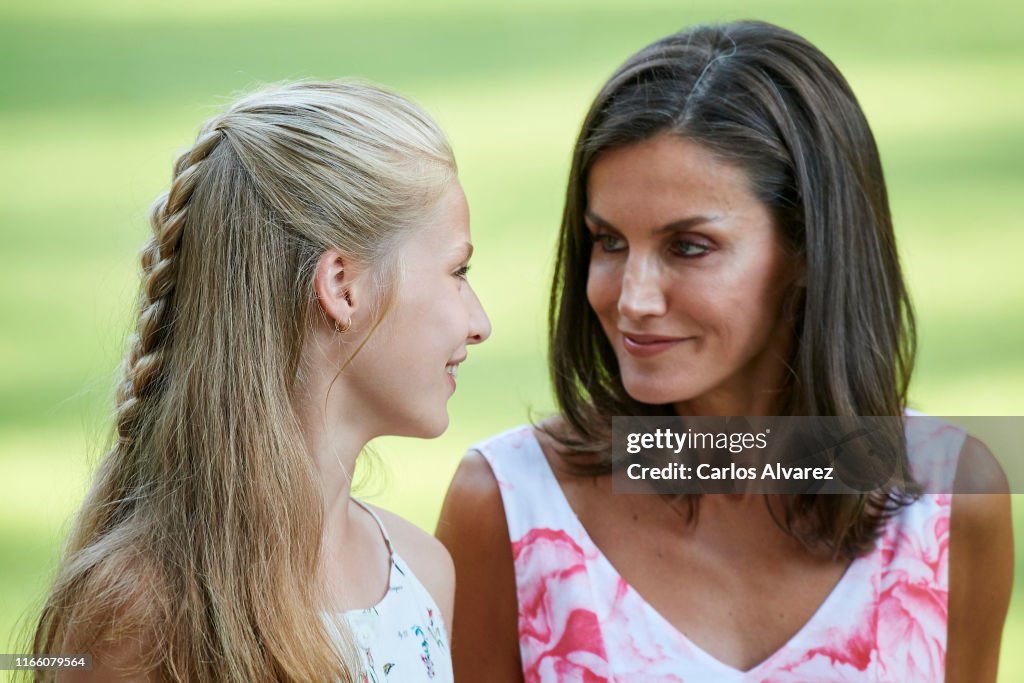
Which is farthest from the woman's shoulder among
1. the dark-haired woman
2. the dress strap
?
the dark-haired woman

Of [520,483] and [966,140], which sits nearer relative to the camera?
[520,483]

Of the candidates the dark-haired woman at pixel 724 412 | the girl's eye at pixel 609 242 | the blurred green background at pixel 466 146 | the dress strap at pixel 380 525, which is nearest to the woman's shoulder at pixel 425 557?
the dress strap at pixel 380 525

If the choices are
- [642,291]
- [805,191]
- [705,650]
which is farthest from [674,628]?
[805,191]

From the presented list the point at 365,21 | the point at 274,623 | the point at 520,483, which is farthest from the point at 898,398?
the point at 365,21

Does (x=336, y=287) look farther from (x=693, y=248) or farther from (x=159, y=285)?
(x=693, y=248)

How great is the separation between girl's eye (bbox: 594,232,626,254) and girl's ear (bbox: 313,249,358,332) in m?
0.39

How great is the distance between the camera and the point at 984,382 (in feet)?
7.72

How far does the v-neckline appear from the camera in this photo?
52.5 inches

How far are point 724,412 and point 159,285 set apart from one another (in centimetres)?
70

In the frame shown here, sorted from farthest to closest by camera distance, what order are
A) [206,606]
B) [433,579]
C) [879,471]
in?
[879,471], [433,579], [206,606]

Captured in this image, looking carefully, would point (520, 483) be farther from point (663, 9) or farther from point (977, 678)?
point (663, 9)

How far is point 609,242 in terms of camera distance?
4.56 ft

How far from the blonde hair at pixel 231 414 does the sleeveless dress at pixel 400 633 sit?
2.1 inches

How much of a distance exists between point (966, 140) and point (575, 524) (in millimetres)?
1411
